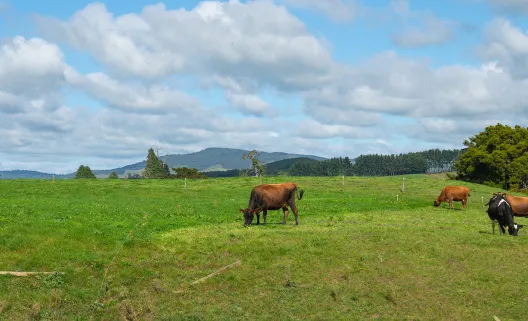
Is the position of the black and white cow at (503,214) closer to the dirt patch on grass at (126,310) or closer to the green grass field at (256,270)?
the green grass field at (256,270)

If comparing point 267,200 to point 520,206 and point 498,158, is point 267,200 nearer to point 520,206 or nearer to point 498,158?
point 520,206

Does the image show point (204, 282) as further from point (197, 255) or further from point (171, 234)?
point (171, 234)

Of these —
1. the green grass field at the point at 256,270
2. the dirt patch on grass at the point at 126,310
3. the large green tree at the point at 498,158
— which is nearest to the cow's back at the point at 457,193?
the green grass field at the point at 256,270

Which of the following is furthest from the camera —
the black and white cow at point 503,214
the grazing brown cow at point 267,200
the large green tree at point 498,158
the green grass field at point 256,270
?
the large green tree at point 498,158

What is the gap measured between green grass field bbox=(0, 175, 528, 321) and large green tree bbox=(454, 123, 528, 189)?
67797 mm

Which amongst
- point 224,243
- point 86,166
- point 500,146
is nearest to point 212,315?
point 224,243

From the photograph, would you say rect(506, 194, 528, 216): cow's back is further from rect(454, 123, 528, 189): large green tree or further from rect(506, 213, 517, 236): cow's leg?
rect(454, 123, 528, 189): large green tree

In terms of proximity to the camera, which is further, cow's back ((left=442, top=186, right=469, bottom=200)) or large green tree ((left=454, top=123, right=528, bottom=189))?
large green tree ((left=454, top=123, right=528, bottom=189))

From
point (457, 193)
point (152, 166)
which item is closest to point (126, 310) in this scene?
point (457, 193)

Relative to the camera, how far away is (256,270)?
62.3 feet

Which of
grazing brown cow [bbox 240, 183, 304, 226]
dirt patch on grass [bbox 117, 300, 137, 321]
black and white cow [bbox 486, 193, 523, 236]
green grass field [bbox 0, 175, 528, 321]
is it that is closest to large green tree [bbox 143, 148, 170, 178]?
green grass field [bbox 0, 175, 528, 321]

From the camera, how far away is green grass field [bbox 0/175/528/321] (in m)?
16.0

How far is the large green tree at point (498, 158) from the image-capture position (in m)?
87.2

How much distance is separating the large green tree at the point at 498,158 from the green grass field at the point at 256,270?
222 ft
